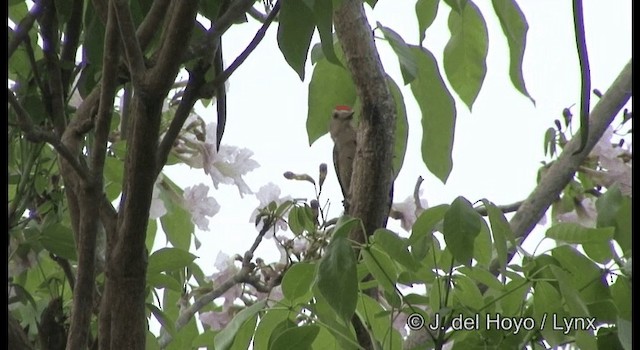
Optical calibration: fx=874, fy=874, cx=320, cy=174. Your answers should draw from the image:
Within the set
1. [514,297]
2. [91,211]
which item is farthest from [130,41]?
[514,297]

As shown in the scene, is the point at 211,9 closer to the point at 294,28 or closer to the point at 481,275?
the point at 294,28

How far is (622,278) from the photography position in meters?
0.58

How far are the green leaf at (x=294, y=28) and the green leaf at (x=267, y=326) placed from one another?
8.0 inches

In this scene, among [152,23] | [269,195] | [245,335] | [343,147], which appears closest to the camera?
[152,23]

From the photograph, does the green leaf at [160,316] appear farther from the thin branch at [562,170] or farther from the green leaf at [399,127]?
the thin branch at [562,170]

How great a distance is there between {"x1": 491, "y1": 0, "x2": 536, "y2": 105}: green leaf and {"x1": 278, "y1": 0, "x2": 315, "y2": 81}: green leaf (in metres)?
0.15

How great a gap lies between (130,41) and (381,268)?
0.71ft

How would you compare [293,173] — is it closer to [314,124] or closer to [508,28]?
[314,124]

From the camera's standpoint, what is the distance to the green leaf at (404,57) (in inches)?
23.2

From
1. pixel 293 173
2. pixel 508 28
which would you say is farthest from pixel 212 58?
pixel 293 173

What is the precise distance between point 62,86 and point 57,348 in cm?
17

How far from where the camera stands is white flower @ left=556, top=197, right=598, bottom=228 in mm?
978

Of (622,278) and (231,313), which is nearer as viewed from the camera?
(622,278)

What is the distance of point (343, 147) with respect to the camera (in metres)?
1.07
